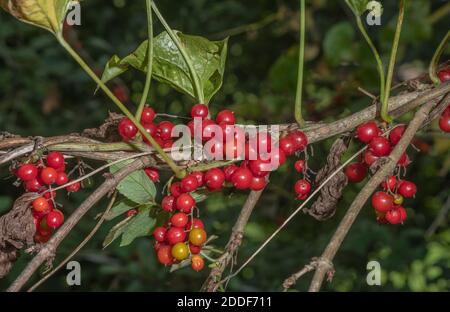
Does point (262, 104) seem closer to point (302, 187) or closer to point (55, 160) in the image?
point (302, 187)

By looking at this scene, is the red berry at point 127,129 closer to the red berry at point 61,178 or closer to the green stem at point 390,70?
the red berry at point 61,178

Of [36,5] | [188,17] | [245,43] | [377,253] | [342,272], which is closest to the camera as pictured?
[36,5]

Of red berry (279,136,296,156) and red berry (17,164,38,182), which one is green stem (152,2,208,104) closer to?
red berry (279,136,296,156)

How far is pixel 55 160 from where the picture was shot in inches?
41.8

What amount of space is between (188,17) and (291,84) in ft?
1.69

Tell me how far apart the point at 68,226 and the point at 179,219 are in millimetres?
218

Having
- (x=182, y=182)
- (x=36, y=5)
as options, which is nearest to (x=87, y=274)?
(x=182, y=182)

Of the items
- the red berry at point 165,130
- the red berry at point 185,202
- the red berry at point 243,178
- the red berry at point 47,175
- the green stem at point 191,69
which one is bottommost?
the red berry at point 185,202

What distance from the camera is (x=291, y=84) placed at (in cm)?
260

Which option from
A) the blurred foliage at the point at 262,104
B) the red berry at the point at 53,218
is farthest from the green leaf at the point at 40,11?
the blurred foliage at the point at 262,104

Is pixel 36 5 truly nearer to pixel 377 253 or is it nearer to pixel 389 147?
pixel 389 147

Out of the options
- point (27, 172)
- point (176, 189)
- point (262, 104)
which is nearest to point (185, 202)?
point (176, 189)

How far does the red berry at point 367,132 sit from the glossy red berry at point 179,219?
309 mm

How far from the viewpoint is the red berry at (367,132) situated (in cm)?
112
